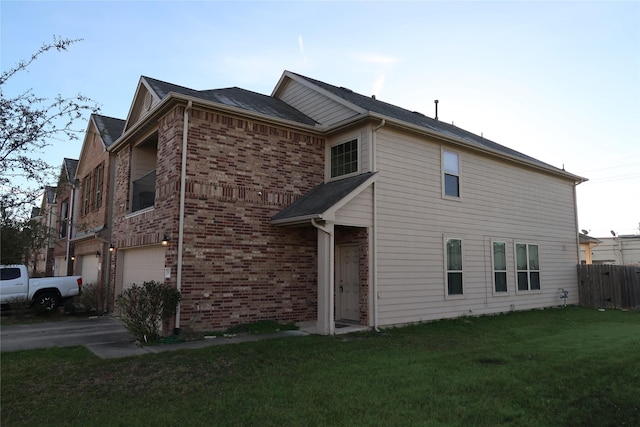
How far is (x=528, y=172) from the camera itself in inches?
625

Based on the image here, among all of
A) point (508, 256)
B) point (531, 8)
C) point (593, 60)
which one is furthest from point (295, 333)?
point (593, 60)

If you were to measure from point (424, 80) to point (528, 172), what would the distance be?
550 cm

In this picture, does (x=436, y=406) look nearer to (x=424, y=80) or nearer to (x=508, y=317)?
(x=508, y=317)

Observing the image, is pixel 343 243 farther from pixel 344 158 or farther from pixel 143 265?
pixel 143 265

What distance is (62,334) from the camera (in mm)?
10016

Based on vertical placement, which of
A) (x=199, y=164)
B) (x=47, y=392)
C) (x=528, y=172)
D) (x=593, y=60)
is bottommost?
(x=47, y=392)

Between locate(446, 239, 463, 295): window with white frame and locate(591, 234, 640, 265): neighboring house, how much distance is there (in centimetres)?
2959

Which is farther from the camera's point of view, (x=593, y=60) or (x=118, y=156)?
(x=118, y=156)

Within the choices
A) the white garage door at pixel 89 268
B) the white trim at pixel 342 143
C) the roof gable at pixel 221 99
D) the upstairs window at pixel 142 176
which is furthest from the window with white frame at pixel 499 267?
the white garage door at pixel 89 268

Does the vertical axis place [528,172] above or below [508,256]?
above

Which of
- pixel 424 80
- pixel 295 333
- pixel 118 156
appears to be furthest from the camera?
pixel 118 156

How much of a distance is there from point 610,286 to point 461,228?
27.3 feet

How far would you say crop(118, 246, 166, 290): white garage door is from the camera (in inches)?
425

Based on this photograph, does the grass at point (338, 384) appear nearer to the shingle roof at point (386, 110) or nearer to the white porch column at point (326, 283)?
the white porch column at point (326, 283)
